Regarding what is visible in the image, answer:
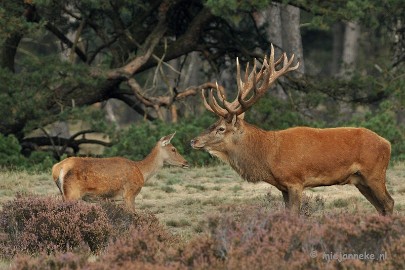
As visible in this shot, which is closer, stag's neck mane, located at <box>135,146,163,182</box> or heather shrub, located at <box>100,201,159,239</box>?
heather shrub, located at <box>100,201,159,239</box>

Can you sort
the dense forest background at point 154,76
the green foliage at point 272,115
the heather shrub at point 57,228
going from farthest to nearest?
the green foliage at point 272,115 → the dense forest background at point 154,76 → the heather shrub at point 57,228

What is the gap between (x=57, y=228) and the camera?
1026cm

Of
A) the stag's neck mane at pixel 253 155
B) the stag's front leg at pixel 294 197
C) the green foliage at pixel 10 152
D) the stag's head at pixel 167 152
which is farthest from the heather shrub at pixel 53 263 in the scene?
the green foliage at pixel 10 152

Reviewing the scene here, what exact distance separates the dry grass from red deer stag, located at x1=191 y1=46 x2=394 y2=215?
723 mm

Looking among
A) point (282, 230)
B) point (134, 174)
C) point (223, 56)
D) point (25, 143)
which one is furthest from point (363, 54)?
point (282, 230)

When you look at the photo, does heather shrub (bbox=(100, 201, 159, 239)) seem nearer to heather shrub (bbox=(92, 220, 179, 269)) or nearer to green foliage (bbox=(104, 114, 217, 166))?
heather shrub (bbox=(92, 220, 179, 269))

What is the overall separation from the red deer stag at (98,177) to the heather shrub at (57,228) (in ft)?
2.91

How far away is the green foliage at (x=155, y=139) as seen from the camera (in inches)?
770

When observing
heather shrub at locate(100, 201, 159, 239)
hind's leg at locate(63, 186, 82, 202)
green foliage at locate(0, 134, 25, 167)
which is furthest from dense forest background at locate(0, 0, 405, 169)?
heather shrub at locate(100, 201, 159, 239)

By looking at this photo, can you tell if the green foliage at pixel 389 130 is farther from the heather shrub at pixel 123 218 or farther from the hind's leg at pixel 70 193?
the hind's leg at pixel 70 193

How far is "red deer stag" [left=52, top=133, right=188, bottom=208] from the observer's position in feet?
38.5

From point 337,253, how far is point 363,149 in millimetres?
3760

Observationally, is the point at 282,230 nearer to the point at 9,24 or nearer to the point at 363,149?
the point at 363,149

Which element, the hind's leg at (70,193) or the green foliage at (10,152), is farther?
the green foliage at (10,152)
